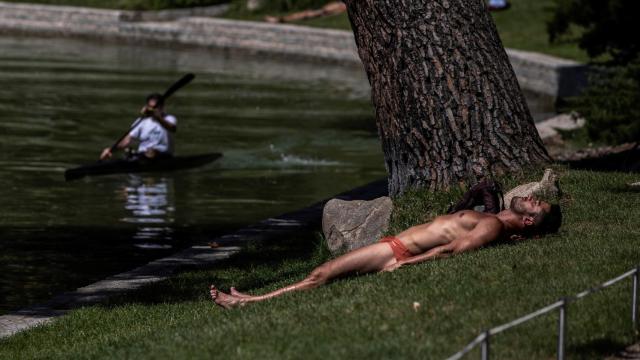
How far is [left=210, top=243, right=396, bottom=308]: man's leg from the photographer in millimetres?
12716

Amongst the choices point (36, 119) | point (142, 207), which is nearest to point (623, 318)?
point (142, 207)

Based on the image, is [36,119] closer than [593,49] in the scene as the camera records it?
No

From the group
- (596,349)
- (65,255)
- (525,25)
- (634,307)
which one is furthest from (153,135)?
(525,25)

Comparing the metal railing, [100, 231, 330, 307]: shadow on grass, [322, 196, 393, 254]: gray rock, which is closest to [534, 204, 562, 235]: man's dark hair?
[322, 196, 393, 254]: gray rock

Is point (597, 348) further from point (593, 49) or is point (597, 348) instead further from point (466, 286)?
point (593, 49)

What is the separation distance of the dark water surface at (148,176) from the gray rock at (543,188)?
5174 mm

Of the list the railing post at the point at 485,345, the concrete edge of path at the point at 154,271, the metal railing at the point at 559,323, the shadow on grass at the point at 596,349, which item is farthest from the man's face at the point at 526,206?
the railing post at the point at 485,345

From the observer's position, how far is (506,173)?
16.0 m

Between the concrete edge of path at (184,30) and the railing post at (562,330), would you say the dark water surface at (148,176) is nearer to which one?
the concrete edge of path at (184,30)

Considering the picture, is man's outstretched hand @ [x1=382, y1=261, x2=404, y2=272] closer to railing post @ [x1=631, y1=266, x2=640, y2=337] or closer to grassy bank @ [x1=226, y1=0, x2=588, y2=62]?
railing post @ [x1=631, y1=266, x2=640, y2=337]

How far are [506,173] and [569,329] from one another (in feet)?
18.9

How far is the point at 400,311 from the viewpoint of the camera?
35.7 ft

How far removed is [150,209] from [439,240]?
10.9 metres

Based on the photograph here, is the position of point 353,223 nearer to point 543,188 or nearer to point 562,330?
point 543,188
